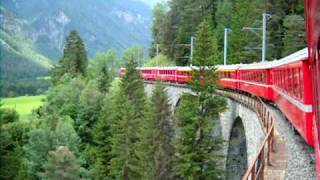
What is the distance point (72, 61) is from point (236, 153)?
5170cm

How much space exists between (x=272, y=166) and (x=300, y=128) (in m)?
1.81

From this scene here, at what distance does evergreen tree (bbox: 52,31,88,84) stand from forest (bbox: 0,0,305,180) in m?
0.24

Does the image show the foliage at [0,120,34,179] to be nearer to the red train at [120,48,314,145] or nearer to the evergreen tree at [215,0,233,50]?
the red train at [120,48,314,145]

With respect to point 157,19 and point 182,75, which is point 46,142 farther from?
point 157,19

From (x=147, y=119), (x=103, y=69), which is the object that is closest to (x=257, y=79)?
(x=147, y=119)

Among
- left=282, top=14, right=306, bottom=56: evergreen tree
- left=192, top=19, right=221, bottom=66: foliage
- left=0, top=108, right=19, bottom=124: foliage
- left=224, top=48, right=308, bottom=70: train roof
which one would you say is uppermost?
left=282, top=14, right=306, bottom=56: evergreen tree

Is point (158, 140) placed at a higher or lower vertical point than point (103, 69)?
lower

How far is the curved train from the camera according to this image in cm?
611

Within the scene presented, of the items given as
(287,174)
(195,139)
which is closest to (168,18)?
(195,139)

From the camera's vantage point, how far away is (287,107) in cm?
1539

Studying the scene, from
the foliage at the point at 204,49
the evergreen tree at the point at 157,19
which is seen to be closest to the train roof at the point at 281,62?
the foliage at the point at 204,49

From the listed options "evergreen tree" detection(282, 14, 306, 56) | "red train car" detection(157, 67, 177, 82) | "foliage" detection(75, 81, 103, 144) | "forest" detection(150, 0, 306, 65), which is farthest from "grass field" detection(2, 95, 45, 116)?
"evergreen tree" detection(282, 14, 306, 56)

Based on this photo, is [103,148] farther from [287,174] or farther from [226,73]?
[287,174]

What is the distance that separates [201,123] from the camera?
2839 centimetres
